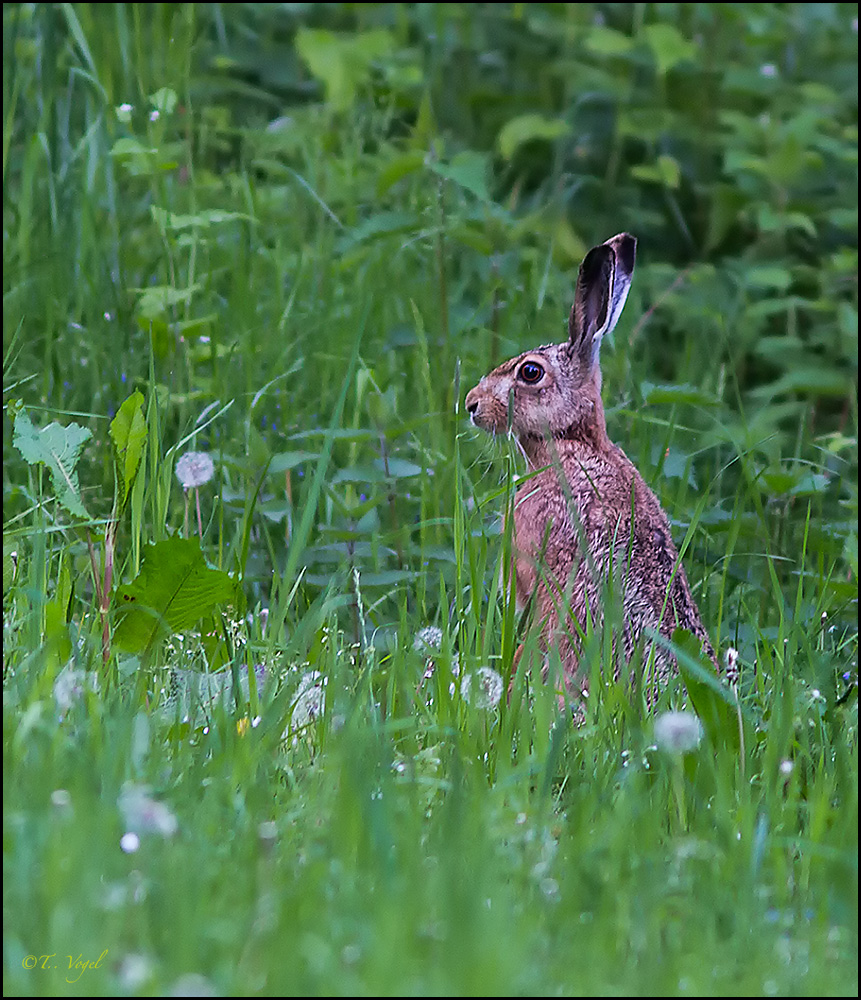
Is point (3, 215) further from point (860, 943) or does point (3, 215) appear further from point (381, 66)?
point (860, 943)

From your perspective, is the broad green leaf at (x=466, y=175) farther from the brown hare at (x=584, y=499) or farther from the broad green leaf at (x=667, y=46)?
the broad green leaf at (x=667, y=46)

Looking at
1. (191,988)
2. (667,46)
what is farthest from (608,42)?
(191,988)

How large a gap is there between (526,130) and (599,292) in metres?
3.17

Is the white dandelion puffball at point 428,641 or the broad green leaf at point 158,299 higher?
the broad green leaf at point 158,299

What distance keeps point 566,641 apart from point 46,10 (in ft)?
13.1

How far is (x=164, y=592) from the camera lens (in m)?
3.62

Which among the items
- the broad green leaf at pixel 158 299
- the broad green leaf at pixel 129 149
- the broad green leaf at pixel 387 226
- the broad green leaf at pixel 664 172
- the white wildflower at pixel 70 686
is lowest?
the broad green leaf at pixel 664 172

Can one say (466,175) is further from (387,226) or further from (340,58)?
(340,58)

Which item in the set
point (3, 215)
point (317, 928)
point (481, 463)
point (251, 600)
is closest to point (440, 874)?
point (317, 928)

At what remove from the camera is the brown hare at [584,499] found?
4.00m

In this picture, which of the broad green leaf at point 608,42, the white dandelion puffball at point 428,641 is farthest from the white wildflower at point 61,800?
the broad green leaf at point 608,42

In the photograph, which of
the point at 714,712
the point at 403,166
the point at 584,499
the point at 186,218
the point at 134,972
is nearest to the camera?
the point at 134,972

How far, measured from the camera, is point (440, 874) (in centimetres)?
223

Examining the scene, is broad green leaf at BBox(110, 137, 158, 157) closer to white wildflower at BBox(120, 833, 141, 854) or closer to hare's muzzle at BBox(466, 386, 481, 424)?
hare's muzzle at BBox(466, 386, 481, 424)
